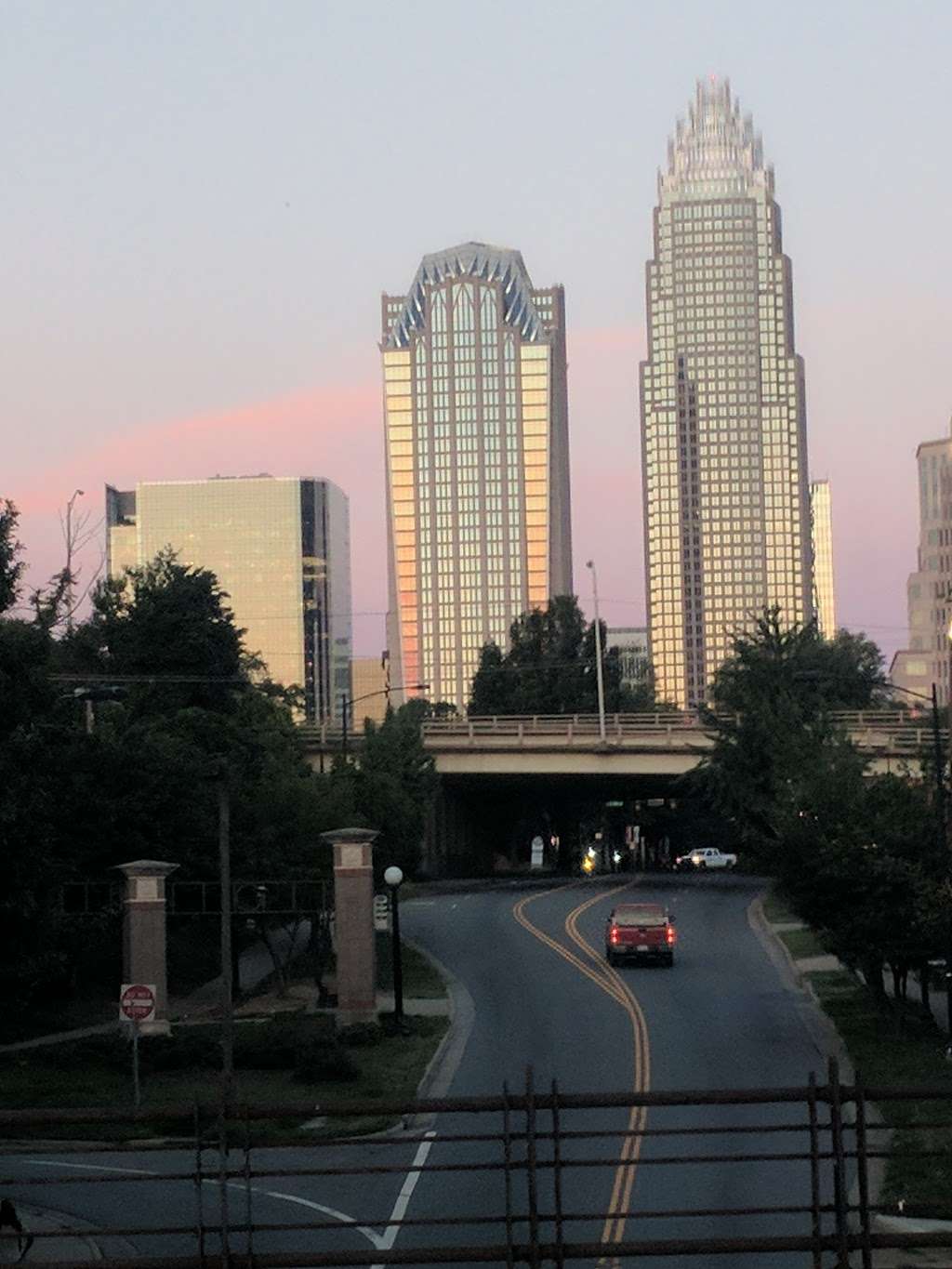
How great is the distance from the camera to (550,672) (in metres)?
146

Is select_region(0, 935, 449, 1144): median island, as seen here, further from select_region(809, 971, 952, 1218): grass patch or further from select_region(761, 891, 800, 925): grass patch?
select_region(761, 891, 800, 925): grass patch

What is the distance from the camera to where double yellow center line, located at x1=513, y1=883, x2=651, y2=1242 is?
937 inches

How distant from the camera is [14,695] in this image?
38.8 metres

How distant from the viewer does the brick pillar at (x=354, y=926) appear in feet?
152

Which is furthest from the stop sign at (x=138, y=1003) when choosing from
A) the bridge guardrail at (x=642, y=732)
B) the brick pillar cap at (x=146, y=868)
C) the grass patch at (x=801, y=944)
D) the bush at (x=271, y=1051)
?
the bridge guardrail at (x=642, y=732)

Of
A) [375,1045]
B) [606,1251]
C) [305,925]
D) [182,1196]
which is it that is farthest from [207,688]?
[606,1251]

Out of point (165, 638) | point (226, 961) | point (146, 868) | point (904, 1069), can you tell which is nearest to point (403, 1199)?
point (226, 961)

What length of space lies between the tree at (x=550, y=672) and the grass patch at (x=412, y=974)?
79.4m

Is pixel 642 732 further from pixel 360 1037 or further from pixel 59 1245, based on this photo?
pixel 59 1245

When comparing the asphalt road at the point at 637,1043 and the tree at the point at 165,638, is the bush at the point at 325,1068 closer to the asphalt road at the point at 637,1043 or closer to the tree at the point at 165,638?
the asphalt road at the point at 637,1043

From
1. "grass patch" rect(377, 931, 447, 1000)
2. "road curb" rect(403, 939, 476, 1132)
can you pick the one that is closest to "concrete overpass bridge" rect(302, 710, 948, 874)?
"grass patch" rect(377, 931, 447, 1000)

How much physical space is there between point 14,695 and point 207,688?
40.8 meters

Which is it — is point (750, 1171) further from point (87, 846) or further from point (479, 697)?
point (479, 697)

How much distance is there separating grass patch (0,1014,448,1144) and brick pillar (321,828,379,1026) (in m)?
0.90
